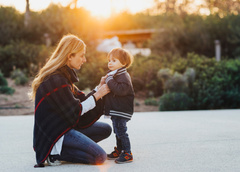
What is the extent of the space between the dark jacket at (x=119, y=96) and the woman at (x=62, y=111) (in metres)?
0.09

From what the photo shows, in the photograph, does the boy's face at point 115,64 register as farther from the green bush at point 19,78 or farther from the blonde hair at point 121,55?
the green bush at point 19,78

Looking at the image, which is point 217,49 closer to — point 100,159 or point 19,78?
point 19,78

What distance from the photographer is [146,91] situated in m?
10.5

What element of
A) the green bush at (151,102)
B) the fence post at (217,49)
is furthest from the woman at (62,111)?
the fence post at (217,49)

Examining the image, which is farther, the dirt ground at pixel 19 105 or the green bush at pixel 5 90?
the green bush at pixel 5 90

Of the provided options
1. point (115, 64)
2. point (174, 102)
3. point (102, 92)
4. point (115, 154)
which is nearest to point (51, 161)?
point (115, 154)

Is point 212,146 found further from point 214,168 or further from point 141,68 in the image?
point 141,68

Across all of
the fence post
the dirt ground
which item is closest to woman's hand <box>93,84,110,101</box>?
the dirt ground

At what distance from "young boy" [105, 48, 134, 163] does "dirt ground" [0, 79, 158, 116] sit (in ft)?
16.0

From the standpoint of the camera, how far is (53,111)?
11.7 ft

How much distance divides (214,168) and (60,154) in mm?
1512

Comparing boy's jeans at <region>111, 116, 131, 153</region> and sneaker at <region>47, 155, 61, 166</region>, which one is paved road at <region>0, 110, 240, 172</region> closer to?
sneaker at <region>47, 155, 61, 166</region>

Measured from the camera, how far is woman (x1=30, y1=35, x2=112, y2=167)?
11.6 ft

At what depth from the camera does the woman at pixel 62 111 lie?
354 centimetres
